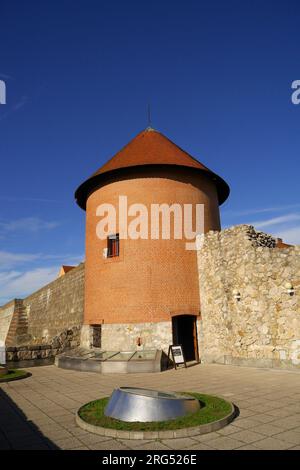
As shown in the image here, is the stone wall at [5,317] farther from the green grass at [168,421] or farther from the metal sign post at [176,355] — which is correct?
the green grass at [168,421]

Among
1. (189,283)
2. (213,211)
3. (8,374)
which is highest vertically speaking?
(213,211)

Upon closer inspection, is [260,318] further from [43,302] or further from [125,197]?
[43,302]

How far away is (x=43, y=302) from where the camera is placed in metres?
26.0

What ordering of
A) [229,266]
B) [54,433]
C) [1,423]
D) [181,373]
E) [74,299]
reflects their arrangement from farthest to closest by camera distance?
[74,299] → [229,266] → [181,373] → [1,423] → [54,433]

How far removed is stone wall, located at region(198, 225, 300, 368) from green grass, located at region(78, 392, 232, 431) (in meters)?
4.85

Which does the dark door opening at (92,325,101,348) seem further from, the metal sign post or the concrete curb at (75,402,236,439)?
the concrete curb at (75,402,236,439)

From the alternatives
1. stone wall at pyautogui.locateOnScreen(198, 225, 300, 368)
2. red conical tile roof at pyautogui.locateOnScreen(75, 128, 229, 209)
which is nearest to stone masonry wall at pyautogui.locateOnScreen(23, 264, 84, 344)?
red conical tile roof at pyautogui.locateOnScreen(75, 128, 229, 209)

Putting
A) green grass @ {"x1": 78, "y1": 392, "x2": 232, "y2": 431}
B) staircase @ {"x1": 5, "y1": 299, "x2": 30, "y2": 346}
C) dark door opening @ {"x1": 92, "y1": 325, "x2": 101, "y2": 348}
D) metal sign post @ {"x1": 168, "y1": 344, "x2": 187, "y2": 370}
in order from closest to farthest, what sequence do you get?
green grass @ {"x1": 78, "y1": 392, "x2": 232, "y2": 431} → metal sign post @ {"x1": 168, "y1": 344, "x2": 187, "y2": 370} → dark door opening @ {"x1": 92, "y1": 325, "x2": 101, "y2": 348} → staircase @ {"x1": 5, "y1": 299, "x2": 30, "y2": 346}

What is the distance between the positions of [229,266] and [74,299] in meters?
9.44

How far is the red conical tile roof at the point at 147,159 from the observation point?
549 inches

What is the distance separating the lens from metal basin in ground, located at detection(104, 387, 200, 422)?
523 cm

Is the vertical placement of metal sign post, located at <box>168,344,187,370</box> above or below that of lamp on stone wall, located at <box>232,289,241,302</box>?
below

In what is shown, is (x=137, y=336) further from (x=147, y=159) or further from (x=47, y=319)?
(x=47, y=319)
